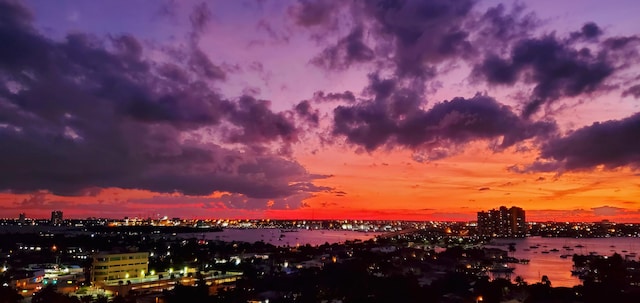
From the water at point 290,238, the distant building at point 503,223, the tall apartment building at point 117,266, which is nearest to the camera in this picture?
the tall apartment building at point 117,266

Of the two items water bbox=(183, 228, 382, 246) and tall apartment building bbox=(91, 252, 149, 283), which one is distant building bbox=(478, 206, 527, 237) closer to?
water bbox=(183, 228, 382, 246)

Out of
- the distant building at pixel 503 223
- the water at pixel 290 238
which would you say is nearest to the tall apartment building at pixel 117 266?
the water at pixel 290 238

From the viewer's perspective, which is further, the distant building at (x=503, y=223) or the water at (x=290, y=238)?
the distant building at (x=503, y=223)

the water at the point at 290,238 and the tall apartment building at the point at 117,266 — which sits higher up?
the tall apartment building at the point at 117,266

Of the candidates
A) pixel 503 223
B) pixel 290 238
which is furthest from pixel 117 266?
pixel 503 223

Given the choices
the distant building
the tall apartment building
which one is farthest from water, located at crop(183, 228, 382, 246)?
Answer: the tall apartment building

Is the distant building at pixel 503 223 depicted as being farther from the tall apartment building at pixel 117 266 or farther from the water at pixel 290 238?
the tall apartment building at pixel 117 266

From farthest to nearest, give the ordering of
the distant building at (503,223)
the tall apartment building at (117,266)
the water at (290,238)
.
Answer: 1. the distant building at (503,223)
2. the water at (290,238)
3. the tall apartment building at (117,266)
